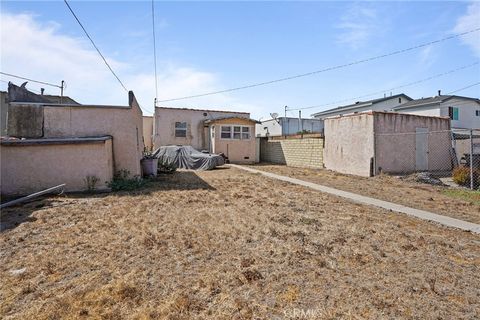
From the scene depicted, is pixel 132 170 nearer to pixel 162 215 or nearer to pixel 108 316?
pixel 162 215

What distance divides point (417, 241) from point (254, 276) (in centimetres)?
312

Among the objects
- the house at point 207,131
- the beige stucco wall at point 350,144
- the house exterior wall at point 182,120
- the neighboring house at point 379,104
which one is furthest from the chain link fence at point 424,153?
the neighboring house at point 379,104

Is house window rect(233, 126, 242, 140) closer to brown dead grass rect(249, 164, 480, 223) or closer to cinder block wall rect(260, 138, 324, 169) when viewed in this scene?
cinder block wall rect(260, 138, 324, 169)

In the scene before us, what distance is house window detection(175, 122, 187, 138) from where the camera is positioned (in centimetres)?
2559

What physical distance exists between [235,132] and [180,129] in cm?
456

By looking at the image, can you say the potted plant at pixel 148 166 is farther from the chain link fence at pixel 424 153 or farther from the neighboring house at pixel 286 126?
the neighboring house at pixel 286 126

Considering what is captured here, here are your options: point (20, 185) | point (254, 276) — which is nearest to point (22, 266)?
point (254, 276)

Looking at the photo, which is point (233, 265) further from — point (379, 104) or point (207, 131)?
point (379, 104)

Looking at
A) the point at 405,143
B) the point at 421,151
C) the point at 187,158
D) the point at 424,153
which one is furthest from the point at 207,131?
the point at 424,153

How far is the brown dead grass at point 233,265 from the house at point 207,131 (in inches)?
661

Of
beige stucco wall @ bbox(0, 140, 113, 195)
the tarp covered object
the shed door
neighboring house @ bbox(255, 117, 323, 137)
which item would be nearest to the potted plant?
beige stucco wall @ bbox(0, 140, 113, 195)

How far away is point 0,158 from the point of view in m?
10.1

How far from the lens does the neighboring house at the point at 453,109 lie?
29.9 meters

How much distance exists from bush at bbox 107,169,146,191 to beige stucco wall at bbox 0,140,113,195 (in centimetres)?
40
